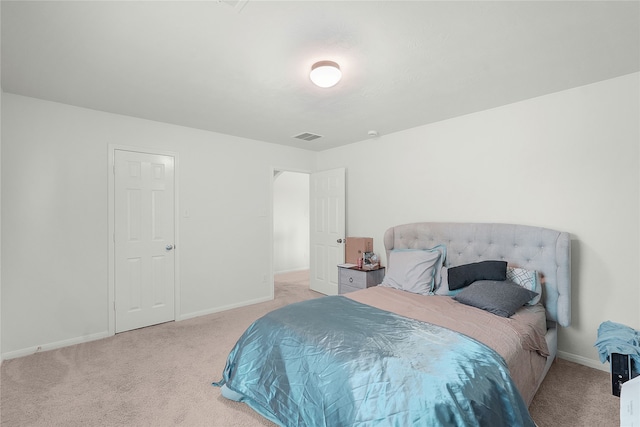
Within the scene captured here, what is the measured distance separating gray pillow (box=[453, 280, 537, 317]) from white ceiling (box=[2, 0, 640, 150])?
5.56 ft

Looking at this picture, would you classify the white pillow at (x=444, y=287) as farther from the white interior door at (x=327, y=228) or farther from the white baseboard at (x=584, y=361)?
the white interior door at (x=327, y=228)

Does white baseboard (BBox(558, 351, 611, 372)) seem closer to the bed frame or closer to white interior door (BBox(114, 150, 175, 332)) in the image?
the bed frame

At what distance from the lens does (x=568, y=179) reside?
263 centimetres

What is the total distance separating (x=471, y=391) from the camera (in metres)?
1.33

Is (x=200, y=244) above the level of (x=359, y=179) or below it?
below

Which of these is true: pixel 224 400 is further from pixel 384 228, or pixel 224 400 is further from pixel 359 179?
pixel 359 179

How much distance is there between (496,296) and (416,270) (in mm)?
801

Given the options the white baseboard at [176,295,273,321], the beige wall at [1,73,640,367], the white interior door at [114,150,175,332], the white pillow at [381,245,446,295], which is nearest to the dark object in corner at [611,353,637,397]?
the beige wall at [1,73,640,367]

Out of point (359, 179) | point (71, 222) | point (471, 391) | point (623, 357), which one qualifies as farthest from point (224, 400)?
point (359, 179)

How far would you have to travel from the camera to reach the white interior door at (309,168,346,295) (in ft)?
14.9

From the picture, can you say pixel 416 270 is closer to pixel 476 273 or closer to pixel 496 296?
pixel 476 273

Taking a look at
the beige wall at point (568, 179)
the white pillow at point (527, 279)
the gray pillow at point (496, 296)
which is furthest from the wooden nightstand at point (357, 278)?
the white pillow at point (527, 279)

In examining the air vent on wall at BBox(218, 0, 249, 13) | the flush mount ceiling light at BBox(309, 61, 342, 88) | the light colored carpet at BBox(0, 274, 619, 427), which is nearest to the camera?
the air vent on wall at BBox(218, 0, 249, 13)

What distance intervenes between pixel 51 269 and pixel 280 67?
295 centimetres
